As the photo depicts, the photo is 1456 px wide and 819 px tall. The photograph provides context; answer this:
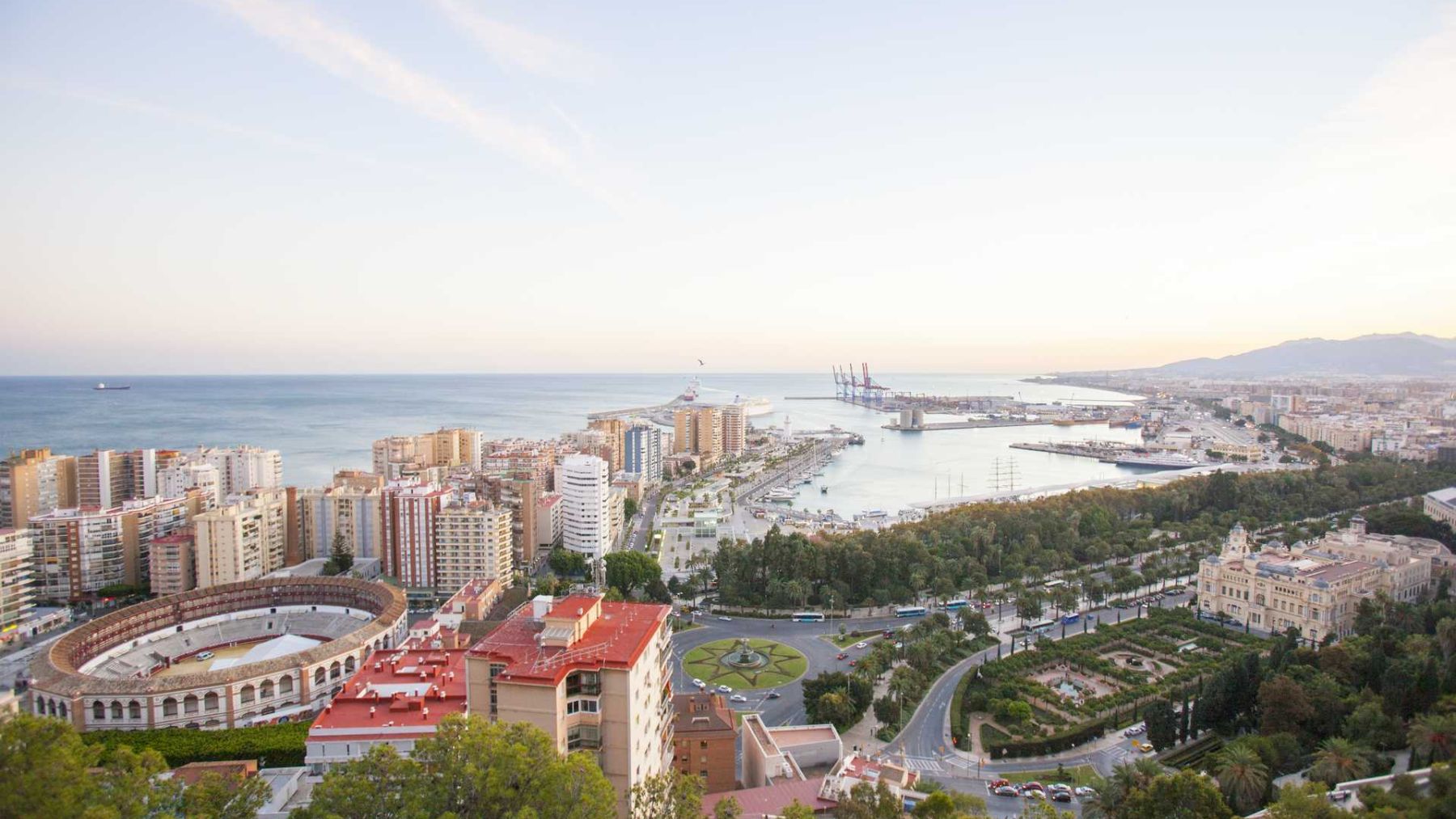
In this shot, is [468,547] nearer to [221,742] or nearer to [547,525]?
[547,525]

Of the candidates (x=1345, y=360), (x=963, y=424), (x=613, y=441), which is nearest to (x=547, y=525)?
(x=613, y=441)

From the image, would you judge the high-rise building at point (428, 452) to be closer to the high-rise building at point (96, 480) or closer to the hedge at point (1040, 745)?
the high-rise building at point (96, 480)

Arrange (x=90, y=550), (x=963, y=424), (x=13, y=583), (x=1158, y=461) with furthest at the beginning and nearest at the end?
1. (x=963, y=424)
2. (x=1158, y=461)
3. (x=90, y=550)
4. (x=13, y=583)

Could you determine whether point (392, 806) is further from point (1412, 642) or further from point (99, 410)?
point (99, 410)

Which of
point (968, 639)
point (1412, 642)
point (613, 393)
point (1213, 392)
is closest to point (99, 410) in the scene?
point (613, 393)

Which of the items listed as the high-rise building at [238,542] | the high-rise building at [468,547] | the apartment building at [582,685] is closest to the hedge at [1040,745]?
the apartment building at [582,685]

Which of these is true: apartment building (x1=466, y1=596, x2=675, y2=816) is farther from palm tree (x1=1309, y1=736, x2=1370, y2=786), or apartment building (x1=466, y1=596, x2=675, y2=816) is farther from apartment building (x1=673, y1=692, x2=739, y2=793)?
palm tree (x1=1309, y1=736, x2=1370, y2=786)

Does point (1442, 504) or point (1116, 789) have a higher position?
point (1442, 504)

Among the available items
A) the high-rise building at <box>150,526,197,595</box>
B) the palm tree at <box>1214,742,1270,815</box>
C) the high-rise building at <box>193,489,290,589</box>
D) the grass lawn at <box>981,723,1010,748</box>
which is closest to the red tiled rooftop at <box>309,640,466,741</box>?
the grass lawn at <box>981,723,1010,748</box>
